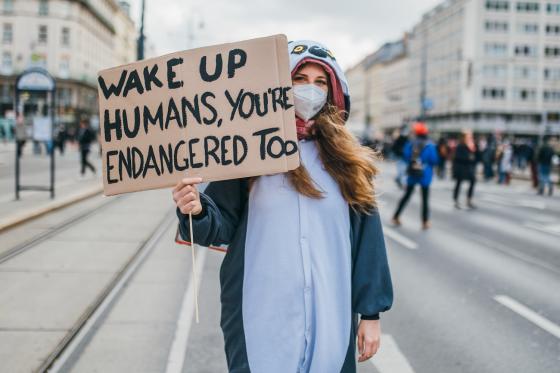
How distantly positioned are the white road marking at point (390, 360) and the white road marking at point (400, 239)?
14.5 ft

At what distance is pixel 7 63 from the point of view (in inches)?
1972

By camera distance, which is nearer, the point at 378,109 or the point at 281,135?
the point at 281,135

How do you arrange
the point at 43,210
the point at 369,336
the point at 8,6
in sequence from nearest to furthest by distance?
the point at 369,336 < the point at 43,210 < the point at 8,6

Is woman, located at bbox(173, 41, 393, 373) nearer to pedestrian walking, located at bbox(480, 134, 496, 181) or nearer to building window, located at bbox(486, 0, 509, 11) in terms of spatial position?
pedestrian walking, located at bbox(480, 134, 496, 181)

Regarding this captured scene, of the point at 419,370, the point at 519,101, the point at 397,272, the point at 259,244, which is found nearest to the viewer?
the point at 259,244

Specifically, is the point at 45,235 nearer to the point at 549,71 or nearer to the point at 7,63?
the point at 7,63

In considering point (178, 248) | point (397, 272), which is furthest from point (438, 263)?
point (178, 248)

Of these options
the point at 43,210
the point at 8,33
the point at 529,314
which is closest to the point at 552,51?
the point at 8,33

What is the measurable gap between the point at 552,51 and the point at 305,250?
293 feet

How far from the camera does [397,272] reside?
7203 mm

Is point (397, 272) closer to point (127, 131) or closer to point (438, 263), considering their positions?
point (438, 263)

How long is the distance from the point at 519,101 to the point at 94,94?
57.8 meters

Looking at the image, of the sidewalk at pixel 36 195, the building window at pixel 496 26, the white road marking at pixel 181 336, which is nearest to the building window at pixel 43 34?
the sidewalk at pixel 36 195

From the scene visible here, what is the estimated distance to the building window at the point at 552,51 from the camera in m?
81.2
